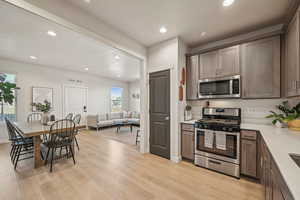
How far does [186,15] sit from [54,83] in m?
6.01

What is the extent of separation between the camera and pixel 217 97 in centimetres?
272

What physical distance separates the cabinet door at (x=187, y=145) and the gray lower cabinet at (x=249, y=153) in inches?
35.0

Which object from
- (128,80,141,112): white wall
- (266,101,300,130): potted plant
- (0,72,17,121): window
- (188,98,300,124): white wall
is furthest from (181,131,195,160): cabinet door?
(128,80,141,112): white wall

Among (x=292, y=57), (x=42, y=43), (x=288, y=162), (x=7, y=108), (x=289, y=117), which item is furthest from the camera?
(x=7, y=108)

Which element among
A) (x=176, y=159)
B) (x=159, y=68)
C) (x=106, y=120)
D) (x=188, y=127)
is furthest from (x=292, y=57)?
(x=106, y=120)

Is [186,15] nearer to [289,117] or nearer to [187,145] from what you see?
[289,117]

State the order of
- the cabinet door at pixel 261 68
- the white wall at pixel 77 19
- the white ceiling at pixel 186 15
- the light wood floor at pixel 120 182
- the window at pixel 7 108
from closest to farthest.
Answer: the white wall at pixel 77 19
the light wood floor at pixel 120 182
the white ceiling at pixel 186 15
the cabinet door at pixel 261 68
the window at pixel 7 108

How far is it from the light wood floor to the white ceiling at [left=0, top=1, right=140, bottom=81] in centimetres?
277

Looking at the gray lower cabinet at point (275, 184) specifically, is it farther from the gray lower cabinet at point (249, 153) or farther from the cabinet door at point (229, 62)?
the cabinet door at point (229, 62)

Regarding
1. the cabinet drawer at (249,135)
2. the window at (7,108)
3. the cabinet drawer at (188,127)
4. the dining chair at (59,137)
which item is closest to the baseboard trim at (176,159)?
the cabinet drawer at (188,127)

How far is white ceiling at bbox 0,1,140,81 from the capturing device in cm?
234

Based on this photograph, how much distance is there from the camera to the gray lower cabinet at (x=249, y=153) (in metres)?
2.07

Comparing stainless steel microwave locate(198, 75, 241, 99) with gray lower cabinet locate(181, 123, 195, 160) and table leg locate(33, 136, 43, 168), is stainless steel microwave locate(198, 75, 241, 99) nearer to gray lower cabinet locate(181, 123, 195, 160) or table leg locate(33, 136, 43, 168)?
gray lower cabinet locate(181, 123, 195, 160)

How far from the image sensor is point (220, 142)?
2.35 metres
